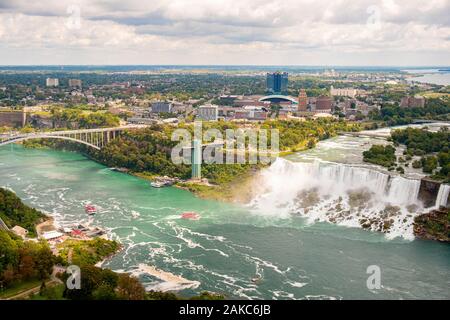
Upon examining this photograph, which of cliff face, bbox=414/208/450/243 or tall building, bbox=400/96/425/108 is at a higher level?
tall building, bbox=400/96/425/108

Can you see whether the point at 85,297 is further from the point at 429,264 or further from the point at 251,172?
the point at 251,172

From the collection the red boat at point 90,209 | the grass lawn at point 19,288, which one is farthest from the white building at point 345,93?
the grass lawn at point 19,288

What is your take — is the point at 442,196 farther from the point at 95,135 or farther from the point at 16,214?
the point at 95,135

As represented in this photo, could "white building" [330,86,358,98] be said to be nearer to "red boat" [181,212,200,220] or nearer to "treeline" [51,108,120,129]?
"treeline" [51,108,120,129]

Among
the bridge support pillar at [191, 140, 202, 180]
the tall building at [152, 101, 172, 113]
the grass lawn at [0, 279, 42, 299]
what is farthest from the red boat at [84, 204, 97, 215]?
the tall building at [152, 101, 172, 113]

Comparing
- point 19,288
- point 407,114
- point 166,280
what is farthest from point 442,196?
point 407,114
